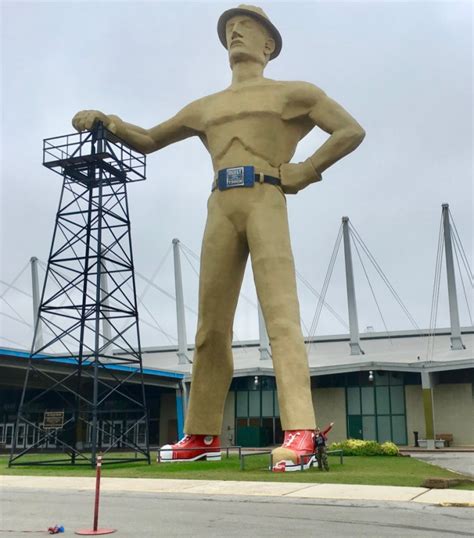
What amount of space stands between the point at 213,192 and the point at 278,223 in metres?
1.89

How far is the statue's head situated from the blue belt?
10.0 ft

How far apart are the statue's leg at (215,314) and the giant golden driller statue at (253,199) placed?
0.08ft

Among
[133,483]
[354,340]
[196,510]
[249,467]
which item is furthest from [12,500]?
[354,340]

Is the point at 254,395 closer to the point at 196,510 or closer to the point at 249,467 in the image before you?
the point at 249,467

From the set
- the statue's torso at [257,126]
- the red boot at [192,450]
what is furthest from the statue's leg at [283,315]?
the red boot at [192,450]

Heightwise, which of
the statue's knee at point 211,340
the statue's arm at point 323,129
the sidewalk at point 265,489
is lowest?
the sidewalk at point 265,489

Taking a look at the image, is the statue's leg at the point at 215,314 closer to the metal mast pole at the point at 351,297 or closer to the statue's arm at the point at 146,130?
Result: the statue's arm at the point at 146,130

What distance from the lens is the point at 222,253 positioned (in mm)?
16812

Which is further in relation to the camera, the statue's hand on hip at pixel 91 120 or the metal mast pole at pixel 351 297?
the metal mast pole at pixel 351 297

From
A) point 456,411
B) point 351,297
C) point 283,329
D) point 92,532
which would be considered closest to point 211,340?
point 283,329

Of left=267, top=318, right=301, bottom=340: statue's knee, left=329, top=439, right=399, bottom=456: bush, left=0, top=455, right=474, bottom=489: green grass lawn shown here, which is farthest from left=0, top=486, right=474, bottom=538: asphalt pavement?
left=329, top=439, right=399, bottom=456: bush

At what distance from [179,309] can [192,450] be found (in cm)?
2557

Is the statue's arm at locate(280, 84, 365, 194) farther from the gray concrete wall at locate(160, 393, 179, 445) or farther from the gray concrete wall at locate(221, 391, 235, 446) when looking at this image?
the gray concrete wall at locate(160, 393, 179, 445)

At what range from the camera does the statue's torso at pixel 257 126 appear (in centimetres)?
1647
